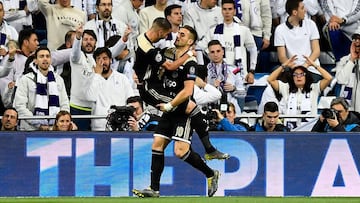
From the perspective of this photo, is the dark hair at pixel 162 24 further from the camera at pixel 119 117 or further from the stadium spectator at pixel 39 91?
the stadium spectator at pixel 39 91

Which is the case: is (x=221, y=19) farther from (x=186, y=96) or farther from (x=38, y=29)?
(x=186, y=96)

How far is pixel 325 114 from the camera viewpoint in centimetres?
1605

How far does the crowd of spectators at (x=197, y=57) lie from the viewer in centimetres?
1670

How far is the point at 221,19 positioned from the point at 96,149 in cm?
370

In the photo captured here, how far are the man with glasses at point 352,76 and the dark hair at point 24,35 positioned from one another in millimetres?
4738

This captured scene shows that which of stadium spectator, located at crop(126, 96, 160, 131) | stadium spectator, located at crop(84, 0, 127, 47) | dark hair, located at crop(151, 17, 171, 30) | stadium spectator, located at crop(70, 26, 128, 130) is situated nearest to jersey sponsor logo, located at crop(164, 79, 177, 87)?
dark hair, located at crop(151, 17, 171, 30)

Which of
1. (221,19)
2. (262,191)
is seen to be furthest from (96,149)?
(221,19)

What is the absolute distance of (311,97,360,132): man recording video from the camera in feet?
52.8

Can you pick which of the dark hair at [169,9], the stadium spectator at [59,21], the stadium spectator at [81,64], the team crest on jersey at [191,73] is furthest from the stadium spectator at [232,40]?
the team crest on jersey at [191,73]

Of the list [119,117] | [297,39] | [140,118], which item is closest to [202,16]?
[297,39]

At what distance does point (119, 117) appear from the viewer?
16.1 m

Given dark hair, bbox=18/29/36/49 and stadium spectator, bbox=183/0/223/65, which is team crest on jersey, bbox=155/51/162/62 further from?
stadium spectator, bbox=183/0/223/65

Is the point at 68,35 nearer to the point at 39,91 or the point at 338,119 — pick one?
the point at 39,91

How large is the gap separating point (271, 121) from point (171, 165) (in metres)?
1.49
